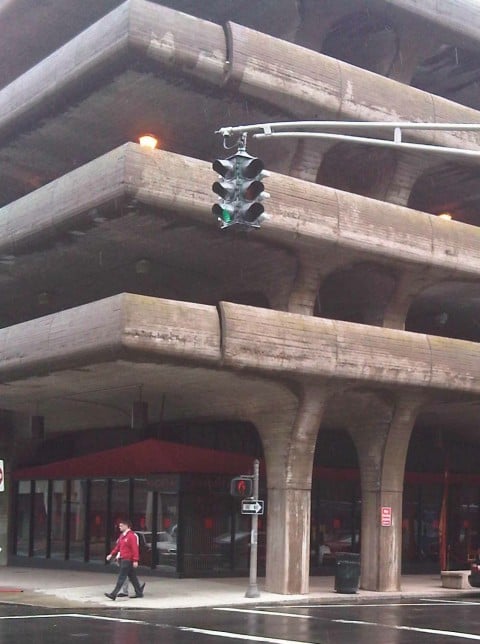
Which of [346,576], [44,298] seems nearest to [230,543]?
[346,576]

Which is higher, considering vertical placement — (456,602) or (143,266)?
(143,266)

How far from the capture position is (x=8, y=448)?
34.9m

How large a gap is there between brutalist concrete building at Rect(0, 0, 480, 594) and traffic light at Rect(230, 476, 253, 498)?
123 centimetres

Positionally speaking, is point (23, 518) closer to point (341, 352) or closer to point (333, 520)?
point (333, 520)

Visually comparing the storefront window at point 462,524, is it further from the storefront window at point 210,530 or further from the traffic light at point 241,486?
the traffic light at point 241,486

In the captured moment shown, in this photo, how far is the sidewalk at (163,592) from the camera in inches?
889

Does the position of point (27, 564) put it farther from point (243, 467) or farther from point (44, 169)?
point (44, 169)

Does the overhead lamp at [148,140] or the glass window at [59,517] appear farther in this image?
the glass window at [59,517]

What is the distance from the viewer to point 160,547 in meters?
30.1

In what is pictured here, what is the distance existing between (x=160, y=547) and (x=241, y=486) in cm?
702

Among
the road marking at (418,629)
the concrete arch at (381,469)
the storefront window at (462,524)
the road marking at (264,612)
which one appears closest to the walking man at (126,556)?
the road marking at (264,612)

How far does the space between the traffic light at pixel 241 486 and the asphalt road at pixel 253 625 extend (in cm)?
276

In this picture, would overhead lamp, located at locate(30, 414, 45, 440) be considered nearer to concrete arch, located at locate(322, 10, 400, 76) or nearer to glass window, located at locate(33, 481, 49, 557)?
glass window, located at locate(33, 481, 49, 557)

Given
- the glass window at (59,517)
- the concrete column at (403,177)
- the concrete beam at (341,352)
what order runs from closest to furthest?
the concrete beam at (341,352) < the concrete column at (403,177) < the glass window at (59,517)
